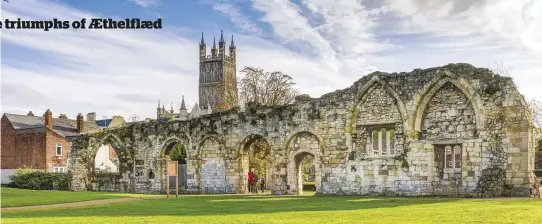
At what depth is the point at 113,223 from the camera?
14656 mm

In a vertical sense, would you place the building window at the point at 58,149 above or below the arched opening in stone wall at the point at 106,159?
above

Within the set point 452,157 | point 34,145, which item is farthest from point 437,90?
point 34,145

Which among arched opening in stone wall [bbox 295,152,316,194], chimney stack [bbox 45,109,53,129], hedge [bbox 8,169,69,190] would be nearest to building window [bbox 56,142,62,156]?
chimney stack [bbox 45,109,53,129]

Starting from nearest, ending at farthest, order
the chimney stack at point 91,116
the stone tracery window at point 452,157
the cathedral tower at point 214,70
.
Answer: the stone tracery window at point 452,157 < the chimney stack at point 91,116 < the cathedral tower at point 214,70

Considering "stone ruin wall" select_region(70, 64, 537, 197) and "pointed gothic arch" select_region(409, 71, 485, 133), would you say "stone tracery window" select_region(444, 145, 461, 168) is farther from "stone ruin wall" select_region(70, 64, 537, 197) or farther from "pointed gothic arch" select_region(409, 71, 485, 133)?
"pointed gothic arch" select_region(409, 71, 485, 133)

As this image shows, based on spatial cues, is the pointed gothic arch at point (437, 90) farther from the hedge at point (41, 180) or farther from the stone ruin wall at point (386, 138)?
the hedge at point (41, 180)

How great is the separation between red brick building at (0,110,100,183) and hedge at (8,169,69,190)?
13.6 m

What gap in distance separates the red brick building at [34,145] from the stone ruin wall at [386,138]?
75.7 ft

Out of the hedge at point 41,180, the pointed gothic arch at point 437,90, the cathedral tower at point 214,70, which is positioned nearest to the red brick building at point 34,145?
the hedge at point 41,180

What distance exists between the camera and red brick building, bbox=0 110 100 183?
55.3 meters

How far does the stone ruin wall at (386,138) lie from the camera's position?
24.9m

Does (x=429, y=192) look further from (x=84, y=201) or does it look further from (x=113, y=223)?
(x=113, y=223)

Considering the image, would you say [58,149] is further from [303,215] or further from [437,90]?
[303,215]

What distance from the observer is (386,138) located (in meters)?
28.7
